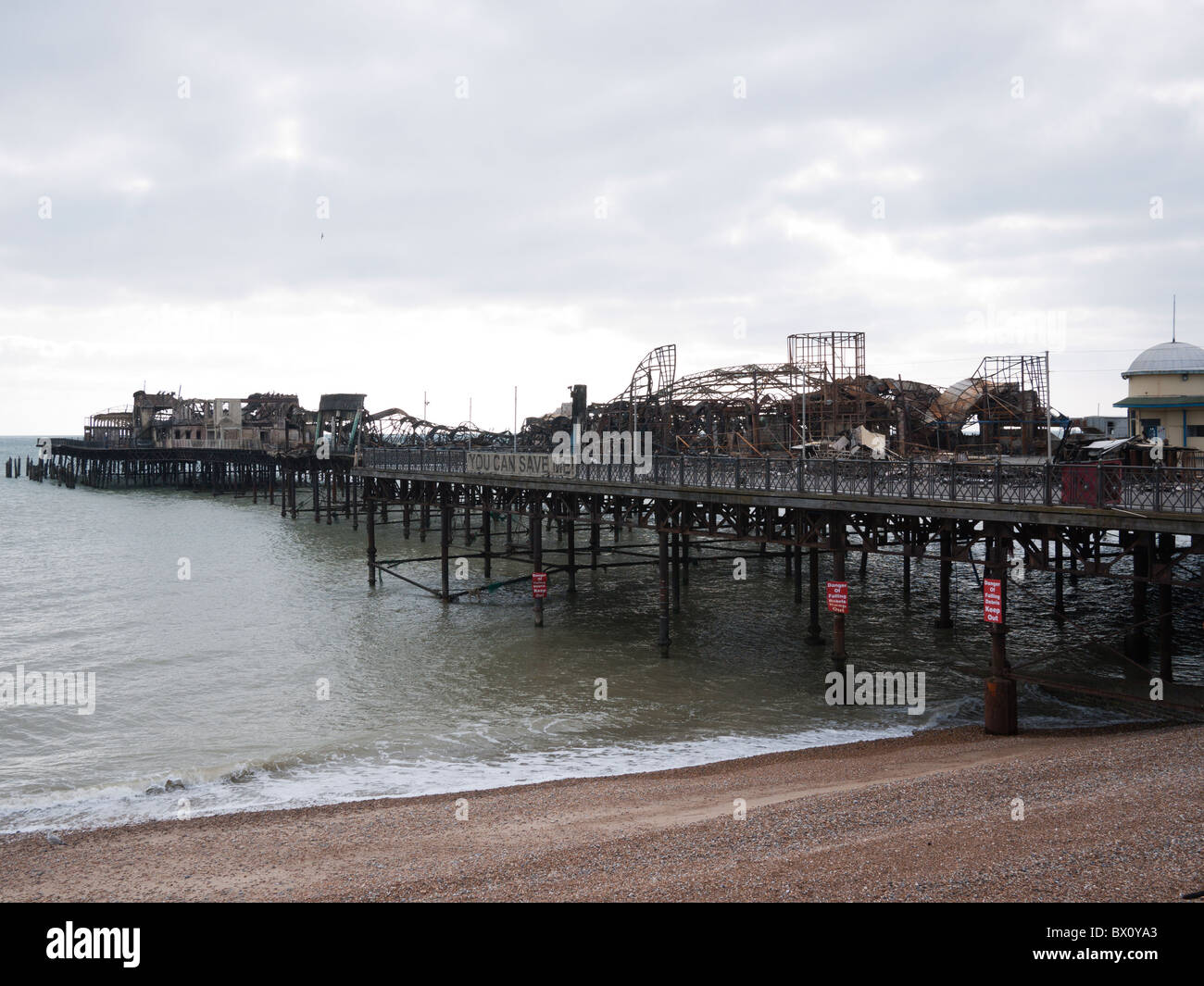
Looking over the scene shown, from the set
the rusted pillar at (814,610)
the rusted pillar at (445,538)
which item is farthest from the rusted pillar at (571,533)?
the rusted pillar at (814,610)

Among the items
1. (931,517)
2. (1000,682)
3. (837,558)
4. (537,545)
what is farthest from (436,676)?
(1000,682)

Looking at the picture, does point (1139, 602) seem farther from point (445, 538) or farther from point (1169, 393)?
point (445, 538)

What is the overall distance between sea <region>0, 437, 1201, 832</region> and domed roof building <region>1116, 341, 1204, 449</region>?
21.0ft

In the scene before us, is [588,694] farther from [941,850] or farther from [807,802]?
[941,850]

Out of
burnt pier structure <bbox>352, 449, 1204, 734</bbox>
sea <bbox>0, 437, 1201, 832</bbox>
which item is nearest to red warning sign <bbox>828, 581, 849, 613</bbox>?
burnt pier structure <bbox>352, 449, 1204, 734</bbox>

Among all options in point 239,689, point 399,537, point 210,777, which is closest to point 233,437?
point 399,537

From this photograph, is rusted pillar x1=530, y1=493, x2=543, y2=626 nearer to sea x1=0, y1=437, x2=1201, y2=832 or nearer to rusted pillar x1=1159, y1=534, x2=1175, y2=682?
sea x1=0, y1=437, x2=1201, y2=832

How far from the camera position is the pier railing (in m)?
15.9

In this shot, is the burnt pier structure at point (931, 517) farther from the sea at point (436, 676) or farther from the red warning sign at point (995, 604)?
the sea at point (436, 676)

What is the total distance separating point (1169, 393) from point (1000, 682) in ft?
45.0

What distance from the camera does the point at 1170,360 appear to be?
26.4 m

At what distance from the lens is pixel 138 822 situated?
1509 cm

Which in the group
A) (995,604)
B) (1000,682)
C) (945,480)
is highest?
(945,480)
